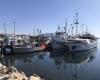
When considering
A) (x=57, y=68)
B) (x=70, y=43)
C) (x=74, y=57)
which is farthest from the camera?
Answer: (x=70, y=43)

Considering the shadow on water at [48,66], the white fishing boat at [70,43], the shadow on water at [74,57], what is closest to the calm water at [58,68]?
the shadow on water at [48,66]

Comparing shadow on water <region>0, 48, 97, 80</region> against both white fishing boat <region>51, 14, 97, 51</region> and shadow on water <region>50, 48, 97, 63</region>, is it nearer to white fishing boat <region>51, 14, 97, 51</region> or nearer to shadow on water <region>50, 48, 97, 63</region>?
shadow on water <region>50, 48, 97, 63</region>

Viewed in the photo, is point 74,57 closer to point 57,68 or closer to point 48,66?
point 48,66

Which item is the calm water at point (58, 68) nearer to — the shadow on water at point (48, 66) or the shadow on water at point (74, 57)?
the shadow on water at point (48, 66)

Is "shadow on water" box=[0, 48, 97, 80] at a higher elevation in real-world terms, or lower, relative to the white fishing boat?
lower

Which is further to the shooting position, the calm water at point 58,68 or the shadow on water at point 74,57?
the shadow on water at point 74,57

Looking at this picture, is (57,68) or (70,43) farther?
(70,43)

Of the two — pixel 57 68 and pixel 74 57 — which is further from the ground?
pixel 57 68

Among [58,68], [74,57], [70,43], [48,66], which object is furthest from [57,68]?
[70,43]

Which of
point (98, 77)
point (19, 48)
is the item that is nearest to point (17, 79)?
point (98, 77)

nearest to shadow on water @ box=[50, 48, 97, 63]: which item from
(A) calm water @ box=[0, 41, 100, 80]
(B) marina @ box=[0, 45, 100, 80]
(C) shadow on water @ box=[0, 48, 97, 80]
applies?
(C) shadow on water @ box=[0, 48, 97, 80]

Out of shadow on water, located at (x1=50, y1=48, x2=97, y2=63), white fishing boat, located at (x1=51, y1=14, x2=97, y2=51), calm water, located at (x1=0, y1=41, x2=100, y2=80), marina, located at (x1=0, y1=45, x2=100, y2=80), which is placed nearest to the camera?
calm water, located at (x1=0, y1=41, x2=100, y2=80)

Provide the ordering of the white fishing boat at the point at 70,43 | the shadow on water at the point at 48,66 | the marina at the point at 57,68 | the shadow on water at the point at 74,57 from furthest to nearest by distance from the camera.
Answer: the white fishing boat at the point at 70,43 → the shadow on water at the point at 74,57 → the shadow on water at the point at 48,66 → the marina at the point at 57,68

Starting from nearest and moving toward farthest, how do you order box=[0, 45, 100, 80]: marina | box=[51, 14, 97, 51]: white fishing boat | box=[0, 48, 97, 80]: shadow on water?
box=[0, 45, 100, 80]: marina < box=[0, 48, 97, 80]: shadow on water < box=[51, 14, 97, 51]: white fishing boat
